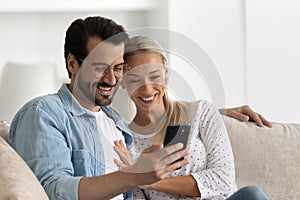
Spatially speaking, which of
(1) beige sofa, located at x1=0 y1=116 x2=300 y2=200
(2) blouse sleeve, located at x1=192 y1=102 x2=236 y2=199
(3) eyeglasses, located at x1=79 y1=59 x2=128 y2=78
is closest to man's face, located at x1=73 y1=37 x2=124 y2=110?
(3) eyeglasses, located at x1=79 y1=59 x2=128 y2=78

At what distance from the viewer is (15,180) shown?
1630mm

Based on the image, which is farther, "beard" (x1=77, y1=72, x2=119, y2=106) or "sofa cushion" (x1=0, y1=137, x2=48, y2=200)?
"beard" (x1=77, y1=72, x2=119, y2=106)

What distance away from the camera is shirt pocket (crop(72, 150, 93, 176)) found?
2041 mm

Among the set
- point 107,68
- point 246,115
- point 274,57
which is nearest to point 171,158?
point 107,68

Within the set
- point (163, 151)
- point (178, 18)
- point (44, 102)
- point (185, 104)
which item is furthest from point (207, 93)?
point (178, 18)

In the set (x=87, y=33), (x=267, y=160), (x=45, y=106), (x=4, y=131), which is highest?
(x=87, y=33)

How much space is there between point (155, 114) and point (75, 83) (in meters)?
0.27

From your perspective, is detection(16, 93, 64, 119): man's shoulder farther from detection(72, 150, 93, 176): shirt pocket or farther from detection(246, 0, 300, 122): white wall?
detection(246, 0, 300, 122): white wall

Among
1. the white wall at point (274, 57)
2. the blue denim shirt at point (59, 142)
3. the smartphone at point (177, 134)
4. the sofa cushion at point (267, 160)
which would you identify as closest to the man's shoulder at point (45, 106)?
the blue denim shirt at point (59, 142)

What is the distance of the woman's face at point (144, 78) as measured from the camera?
201 centimetres

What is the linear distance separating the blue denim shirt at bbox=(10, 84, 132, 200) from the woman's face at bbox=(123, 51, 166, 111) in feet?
0.54

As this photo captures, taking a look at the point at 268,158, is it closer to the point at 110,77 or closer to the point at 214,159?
the point at 214,159

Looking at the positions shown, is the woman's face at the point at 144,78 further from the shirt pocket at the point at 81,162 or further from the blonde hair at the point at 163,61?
the shirt pocket at the point at 81,162

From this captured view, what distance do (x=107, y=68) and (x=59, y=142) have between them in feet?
0.87
